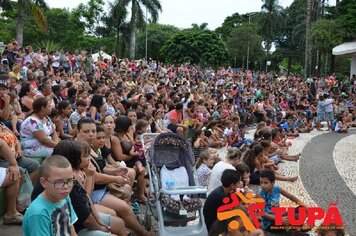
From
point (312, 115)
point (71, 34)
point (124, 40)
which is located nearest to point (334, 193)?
point (312, 115)

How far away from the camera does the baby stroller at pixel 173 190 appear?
5730 millimetres

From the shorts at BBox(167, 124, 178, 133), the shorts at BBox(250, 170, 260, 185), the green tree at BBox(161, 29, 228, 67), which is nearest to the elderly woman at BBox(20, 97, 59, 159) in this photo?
the shorts at BBox(250, 170, 260, 185)

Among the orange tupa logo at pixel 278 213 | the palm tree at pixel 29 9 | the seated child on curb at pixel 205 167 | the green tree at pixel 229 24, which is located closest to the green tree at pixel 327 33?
the palm tree at pixel 29 9

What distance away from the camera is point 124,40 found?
4025 centimetres

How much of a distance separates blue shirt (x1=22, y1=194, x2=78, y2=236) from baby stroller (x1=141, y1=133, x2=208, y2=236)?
2.31 m

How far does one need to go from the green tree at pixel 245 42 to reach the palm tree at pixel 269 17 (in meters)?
8.58

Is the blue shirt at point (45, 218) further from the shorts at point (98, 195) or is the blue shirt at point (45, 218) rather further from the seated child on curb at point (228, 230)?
the shorts at point (98, 195)

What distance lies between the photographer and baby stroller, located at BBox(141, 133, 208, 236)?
18.8 ft

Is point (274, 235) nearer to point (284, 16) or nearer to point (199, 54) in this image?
point (199, 54)

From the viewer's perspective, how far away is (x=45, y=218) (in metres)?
3.23

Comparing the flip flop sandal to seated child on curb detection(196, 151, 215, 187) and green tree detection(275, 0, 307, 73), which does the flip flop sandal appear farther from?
green tree detection(275, 0, 307, 73)

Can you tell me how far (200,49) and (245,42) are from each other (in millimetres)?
5775

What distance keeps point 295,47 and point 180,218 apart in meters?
61.0

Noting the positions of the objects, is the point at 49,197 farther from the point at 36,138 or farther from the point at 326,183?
the point at 326,183
